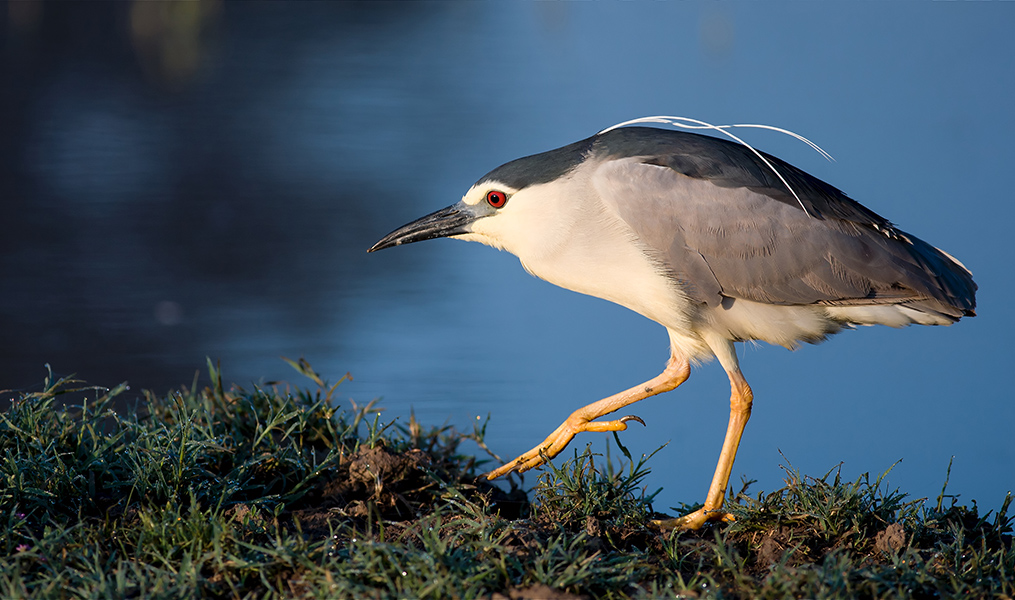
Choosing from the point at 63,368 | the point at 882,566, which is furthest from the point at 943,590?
the point at 63,368

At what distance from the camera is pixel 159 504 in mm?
2746

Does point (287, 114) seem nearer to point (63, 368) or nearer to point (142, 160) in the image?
point (142, 160)

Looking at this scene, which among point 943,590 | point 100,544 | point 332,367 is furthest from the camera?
point 332,367

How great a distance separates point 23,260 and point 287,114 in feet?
9.90

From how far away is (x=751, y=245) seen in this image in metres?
3.08

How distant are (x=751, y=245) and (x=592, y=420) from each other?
36.2 inches

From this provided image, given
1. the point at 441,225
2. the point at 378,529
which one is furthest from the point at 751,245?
the point at 378,529

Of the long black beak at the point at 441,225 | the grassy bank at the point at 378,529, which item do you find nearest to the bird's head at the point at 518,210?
the long black beak at the point at 441,225

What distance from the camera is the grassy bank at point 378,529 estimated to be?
2.32 m

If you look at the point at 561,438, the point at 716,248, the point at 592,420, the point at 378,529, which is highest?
the point at 716,248

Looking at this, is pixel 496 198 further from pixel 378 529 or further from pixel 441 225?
pixel 378 529

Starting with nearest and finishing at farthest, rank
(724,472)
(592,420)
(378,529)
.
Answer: (378,529), (724,472), (592,420)

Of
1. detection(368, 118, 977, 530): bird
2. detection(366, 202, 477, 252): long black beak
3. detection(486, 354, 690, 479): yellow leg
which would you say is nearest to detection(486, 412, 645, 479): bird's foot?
detection(486, 354, 690, 479): yellow leg

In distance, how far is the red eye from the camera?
3.27m
